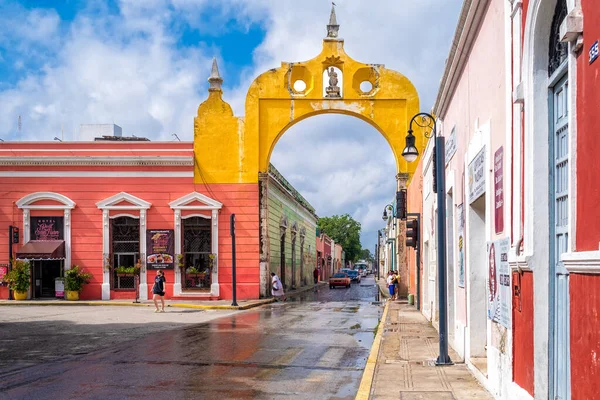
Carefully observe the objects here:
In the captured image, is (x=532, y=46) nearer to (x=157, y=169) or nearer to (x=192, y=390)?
(x=192, y=390)

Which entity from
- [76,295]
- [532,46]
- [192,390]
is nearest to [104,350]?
[192,390]

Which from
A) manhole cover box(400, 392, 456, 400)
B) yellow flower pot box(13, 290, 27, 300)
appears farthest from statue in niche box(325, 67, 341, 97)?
manhole cover box(400, 392, 456, 400)

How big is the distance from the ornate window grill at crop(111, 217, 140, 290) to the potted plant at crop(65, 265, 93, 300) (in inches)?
47.9

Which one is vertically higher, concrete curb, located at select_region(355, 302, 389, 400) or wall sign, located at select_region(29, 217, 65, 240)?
wall sign, located at select_region(29, 217, 65, 240)

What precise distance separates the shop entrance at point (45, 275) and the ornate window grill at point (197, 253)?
538cm

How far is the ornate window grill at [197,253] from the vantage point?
29.2m

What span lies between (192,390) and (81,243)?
21838 millimetres

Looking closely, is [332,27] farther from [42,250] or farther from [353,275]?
[353,275]

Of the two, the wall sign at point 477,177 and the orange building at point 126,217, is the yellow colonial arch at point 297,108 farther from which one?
the wall sign at point 477,177

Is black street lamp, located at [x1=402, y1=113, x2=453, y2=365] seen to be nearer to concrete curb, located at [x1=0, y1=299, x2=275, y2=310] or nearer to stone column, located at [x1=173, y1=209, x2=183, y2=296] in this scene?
Result: concrete curb, located at [x1=0, y1=299, x2=275, y2=310]

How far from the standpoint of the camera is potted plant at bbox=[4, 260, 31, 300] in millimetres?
28406

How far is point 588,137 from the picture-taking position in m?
4.41

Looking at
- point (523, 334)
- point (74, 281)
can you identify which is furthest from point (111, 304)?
point (523, 334)

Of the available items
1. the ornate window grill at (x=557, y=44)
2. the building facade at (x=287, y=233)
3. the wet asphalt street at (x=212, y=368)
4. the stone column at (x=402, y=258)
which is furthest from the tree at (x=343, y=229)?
the ornate window grill at (x=557, y=44)
